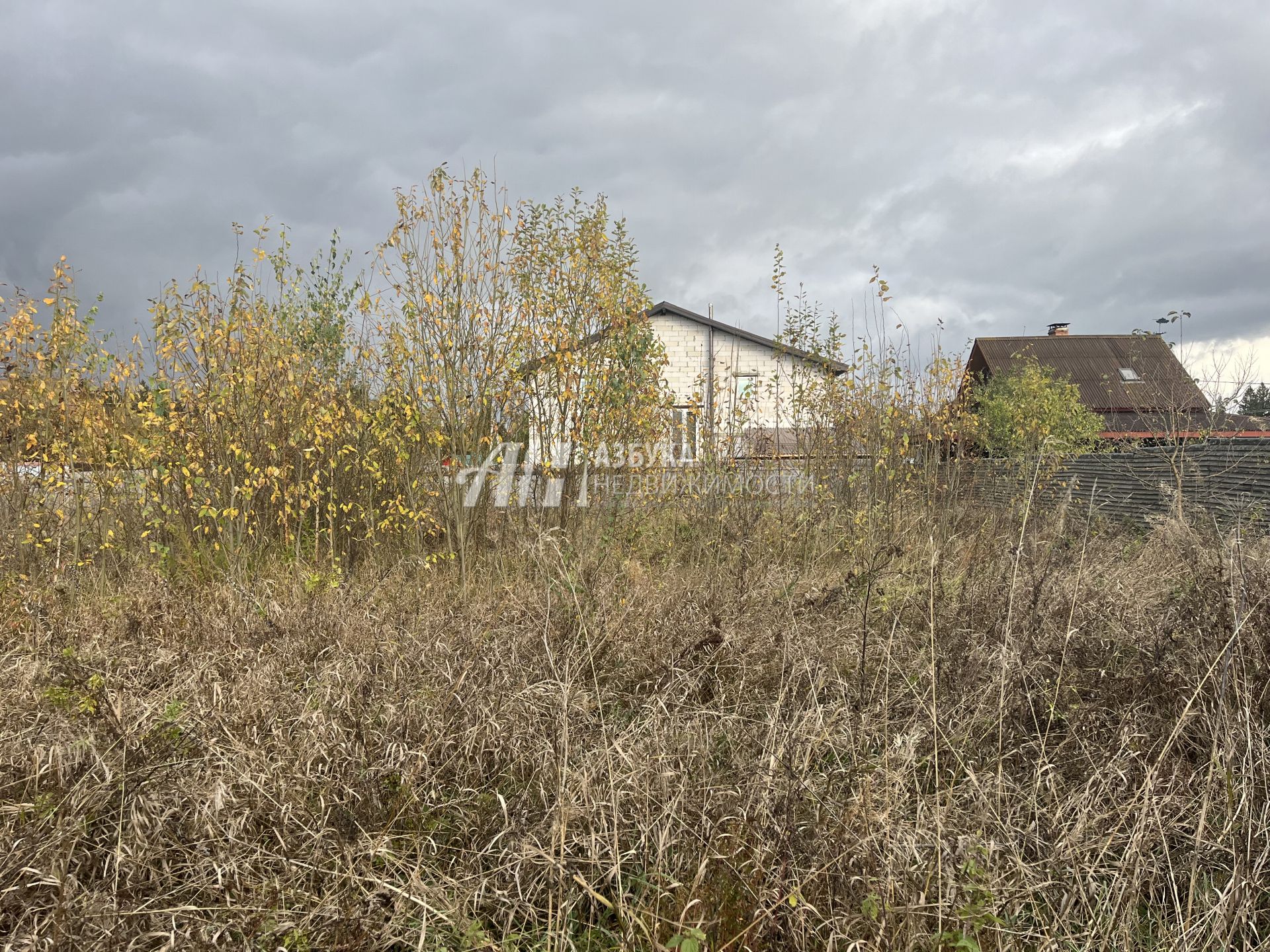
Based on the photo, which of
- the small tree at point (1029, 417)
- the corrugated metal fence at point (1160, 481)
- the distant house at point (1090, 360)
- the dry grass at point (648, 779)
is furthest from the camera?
the distant house at point (1090, 360)

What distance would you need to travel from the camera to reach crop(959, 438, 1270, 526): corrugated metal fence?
7688 millimetres

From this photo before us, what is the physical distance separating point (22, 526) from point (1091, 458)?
12.0 metres

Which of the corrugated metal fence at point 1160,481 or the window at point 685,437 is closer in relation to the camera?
the window at point 685,437

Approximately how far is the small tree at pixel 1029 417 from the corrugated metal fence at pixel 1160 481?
0.35 metres

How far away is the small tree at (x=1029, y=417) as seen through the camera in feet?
28.1

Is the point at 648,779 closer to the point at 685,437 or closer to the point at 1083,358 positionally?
the point at 685,437

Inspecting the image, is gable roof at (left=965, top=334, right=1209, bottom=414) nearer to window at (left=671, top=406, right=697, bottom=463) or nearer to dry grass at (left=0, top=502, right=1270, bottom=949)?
window at (left=671, top=406, right=697, bottom=463)

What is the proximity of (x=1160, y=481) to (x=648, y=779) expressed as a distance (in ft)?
30.6

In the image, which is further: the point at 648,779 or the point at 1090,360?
the point at 1090,360

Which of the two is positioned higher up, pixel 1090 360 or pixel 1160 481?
pixel 1090 360

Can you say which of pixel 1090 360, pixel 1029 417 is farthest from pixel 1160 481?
pixel 1090 360

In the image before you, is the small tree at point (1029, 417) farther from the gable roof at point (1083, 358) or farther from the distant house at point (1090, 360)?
the gable roof at point (1083, 358)

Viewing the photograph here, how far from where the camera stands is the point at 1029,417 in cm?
1509

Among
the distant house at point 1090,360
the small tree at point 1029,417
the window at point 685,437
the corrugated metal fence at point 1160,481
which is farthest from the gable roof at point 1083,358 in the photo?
the window at point 685,437
